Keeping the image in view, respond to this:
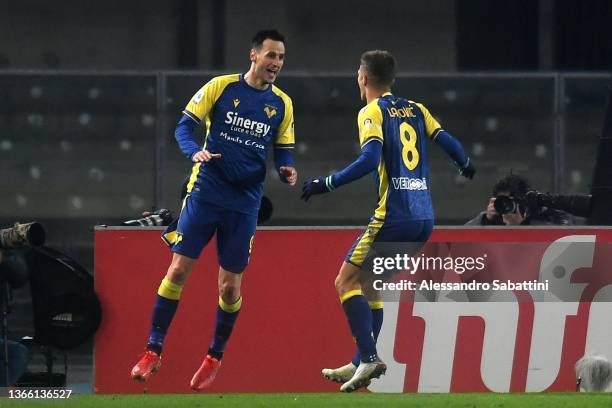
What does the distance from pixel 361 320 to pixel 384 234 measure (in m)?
0.47

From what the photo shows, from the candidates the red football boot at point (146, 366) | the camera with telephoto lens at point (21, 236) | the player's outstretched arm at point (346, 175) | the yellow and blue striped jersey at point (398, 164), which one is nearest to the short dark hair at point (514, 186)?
the yellow and blue striped jersey at point (398, 164)

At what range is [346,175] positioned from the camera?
29.4 ft

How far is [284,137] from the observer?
32.3 feet

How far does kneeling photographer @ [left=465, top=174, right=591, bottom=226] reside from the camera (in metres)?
10.9

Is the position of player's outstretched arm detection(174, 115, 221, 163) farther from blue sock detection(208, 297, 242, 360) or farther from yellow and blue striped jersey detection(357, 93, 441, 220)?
blue sock detection(208, 297, 242, 360)

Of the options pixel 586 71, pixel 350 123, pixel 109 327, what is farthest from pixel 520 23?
pixel 109 327

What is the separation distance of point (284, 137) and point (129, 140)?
378 centimetres

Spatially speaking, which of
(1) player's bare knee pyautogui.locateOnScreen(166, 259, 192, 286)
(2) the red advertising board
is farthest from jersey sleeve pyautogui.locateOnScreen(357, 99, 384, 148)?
(2) the red advertising board

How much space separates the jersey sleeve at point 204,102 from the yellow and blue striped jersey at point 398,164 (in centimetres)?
86

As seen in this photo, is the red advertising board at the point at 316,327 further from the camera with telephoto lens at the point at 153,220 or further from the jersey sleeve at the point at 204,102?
the jersey sleeve at the point at 204,102

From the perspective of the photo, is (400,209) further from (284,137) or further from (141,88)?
(141,88)

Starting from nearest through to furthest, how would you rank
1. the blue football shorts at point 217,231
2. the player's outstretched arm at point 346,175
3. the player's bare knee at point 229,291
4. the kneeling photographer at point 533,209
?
1. the player's outstretched arm at point 346,175
2. the blue football shorts at point 217,231
3. the player's bare knee at point 229,291
4. the kneeling photographer at point 533,209

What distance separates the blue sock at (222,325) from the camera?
9.94m

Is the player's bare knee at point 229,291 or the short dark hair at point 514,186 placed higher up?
the short dark hair at point 514,186
